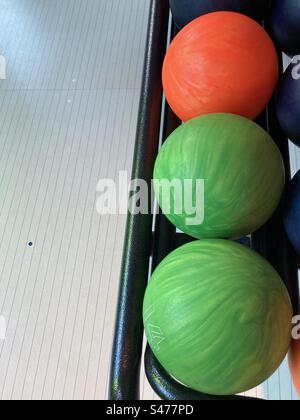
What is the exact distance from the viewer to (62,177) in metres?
1.72

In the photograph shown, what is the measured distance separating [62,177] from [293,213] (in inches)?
46.8

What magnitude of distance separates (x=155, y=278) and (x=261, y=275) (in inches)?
6.5

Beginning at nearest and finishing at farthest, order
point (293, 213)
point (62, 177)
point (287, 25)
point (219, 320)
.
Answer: point (219, 320) < point (293, 213) < point (287, 25) < point (62, 177)

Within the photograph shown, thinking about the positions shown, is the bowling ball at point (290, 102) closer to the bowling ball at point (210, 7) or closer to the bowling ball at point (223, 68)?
the bowling ball at point (223, 68)

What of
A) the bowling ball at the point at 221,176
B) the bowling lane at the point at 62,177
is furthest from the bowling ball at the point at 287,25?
the bowling lane at the point at 62,177

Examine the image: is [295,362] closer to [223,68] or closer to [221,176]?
[221,176]

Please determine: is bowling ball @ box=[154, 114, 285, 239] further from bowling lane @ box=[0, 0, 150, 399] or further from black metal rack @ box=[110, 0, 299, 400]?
bowling lane @ box=[0, 0, 150, 399]

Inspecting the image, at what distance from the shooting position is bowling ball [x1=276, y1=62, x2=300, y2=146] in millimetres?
793

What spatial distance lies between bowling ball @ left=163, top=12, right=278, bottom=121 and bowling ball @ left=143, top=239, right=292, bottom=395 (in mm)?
324

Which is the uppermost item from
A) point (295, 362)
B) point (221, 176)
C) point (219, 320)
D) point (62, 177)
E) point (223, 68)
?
A: point (223, 68)

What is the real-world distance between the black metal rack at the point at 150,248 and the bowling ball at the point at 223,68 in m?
0.09

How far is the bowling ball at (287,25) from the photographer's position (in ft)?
2.87

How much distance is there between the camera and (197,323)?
1.89 feet

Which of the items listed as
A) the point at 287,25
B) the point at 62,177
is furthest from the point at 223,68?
the point at 62,177
